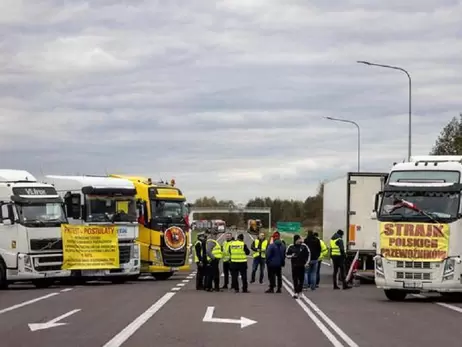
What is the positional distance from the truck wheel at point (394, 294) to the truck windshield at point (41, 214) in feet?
35.6

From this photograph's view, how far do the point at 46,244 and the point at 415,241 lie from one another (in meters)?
11.8

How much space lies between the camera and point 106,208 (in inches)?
1205

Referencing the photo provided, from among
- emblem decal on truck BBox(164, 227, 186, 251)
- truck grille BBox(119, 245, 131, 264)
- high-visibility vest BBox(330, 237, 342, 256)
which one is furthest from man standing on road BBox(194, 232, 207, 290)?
emblem decal on truck BBox(164, 227, 186, 251)

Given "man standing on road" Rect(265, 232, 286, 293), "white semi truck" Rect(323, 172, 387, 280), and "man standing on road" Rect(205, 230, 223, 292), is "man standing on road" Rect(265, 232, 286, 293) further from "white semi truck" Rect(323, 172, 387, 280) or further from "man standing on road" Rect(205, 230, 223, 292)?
"white semi truck" Rect(323, 172, 387, 280)

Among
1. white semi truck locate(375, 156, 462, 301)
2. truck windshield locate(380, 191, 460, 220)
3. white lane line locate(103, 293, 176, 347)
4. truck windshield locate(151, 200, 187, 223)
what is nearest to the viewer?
white lane line locate(103, 293, 176, 347)

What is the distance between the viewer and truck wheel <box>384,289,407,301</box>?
940 inches

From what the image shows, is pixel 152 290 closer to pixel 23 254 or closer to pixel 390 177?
pixel 23 254

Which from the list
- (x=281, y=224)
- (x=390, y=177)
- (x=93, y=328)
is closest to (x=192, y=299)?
(x=390, y=177)

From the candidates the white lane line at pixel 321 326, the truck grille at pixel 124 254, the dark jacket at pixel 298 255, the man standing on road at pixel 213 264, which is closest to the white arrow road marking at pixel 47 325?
the white lane line at pixel 321 326

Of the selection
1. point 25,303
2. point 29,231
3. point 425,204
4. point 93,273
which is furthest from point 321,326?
point 93,273

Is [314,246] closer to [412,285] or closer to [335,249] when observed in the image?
[335,249]

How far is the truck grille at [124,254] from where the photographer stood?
30.9 meters

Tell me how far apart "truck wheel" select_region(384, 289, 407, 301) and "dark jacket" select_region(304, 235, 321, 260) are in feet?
14.5

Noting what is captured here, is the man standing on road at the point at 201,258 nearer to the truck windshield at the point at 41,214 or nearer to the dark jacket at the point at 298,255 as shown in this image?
the dark jacket at the point at 298,255
